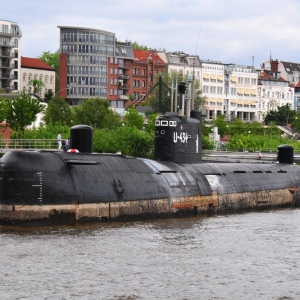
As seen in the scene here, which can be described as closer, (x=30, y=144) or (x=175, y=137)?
(x=175, y=137)

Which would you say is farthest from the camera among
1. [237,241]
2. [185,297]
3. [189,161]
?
[189,161]

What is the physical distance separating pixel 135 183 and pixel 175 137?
5235mm

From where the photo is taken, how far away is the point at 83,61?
5866 inches

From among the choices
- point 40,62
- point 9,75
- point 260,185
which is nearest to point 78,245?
point 260,185

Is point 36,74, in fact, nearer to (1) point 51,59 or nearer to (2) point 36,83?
(2) point 36,83

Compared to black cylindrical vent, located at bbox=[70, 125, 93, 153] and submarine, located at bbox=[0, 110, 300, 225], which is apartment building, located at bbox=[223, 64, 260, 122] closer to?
submarine, located at bbox=[0, 110, 300, 225]

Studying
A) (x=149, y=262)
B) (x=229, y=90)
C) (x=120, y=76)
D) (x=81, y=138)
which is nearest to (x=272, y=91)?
(x=229, y=90)

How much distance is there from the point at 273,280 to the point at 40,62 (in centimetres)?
13798

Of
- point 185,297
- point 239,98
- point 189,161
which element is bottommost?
point 185,297

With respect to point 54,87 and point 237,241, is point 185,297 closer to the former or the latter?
point 237,241

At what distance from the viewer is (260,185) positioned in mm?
40344

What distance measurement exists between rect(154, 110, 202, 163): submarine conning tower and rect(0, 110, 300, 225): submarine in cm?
4

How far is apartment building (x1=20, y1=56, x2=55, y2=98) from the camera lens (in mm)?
149500

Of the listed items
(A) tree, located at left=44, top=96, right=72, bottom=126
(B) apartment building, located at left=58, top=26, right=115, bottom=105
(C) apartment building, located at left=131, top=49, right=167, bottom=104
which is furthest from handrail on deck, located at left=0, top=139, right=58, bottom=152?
(C) apartment building, located at left=131, top=49, right=167, bottom=104
